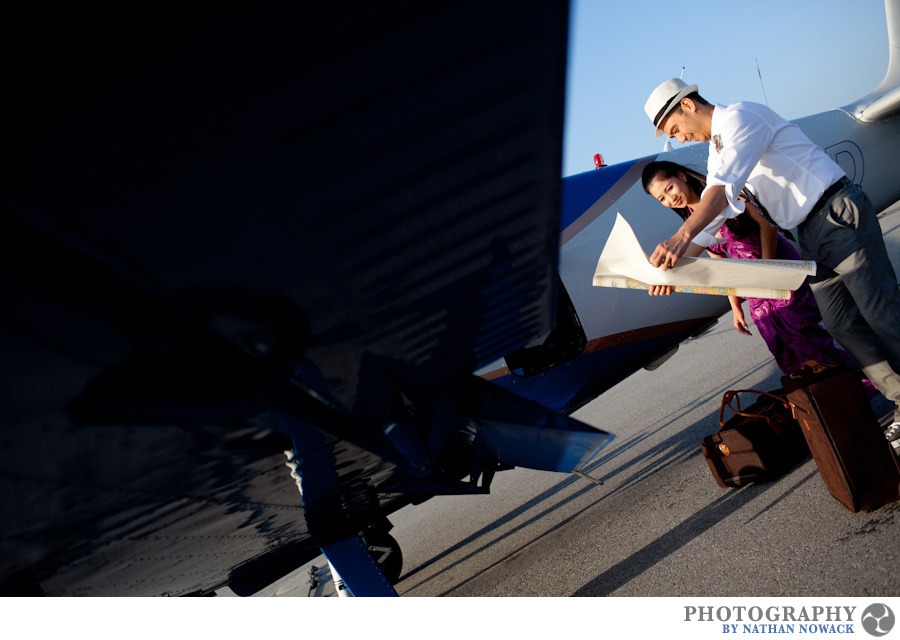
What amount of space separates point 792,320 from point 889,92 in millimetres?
2638

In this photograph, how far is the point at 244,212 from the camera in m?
0.77

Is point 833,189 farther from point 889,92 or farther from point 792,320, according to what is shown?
point 889,92

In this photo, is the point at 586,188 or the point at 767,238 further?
the point at 586,188

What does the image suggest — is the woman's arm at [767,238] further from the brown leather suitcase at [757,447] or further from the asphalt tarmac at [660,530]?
the asphalt tarmac at [660,530]

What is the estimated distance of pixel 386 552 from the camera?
440 cm

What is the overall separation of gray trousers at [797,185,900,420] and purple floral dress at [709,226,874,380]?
96 cm

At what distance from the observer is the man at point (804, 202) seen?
2178 mm

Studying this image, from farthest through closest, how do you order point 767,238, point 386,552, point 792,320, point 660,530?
point 386,552 → point 792,320 → point 660,530 → point 767,238

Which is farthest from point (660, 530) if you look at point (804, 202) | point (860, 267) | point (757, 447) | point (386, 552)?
point (386, 552)

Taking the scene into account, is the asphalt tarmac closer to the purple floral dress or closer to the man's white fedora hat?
the purple floral dress
